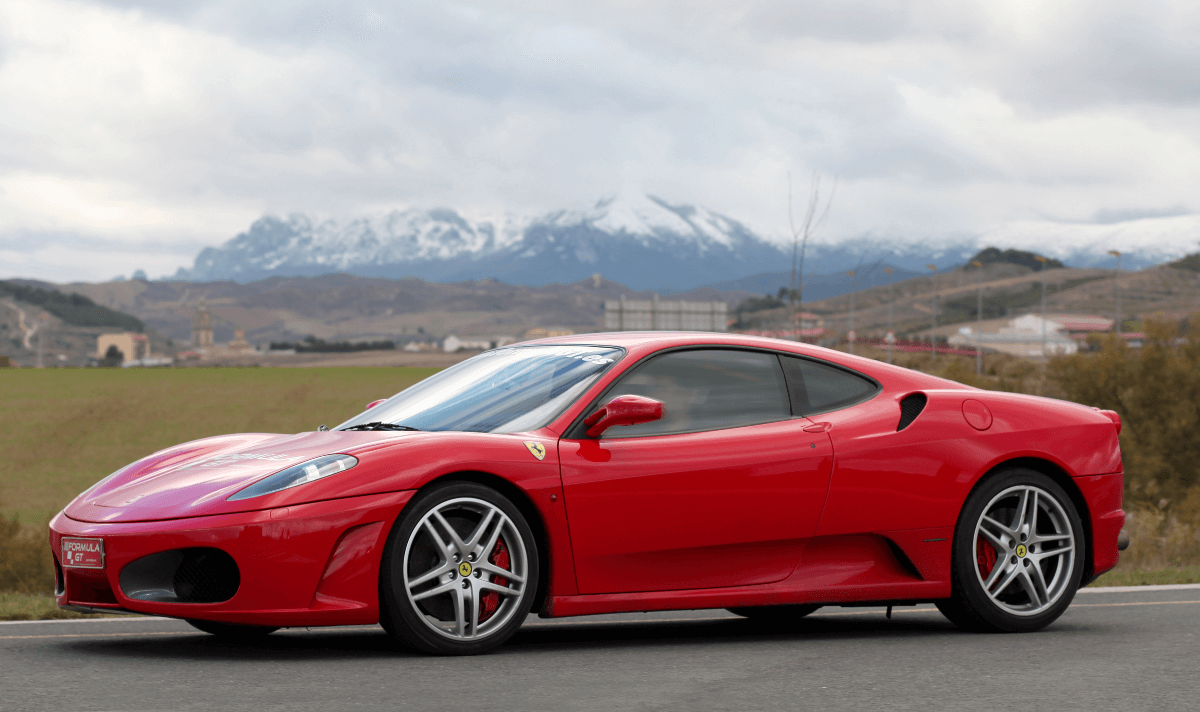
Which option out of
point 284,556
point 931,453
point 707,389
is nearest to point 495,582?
point 284,556

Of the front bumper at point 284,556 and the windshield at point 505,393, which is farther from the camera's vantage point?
the windshield at point 505,393

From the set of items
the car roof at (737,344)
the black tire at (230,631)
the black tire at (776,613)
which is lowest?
the black tire at (776,613)

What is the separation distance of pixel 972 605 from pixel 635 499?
1.78 meters

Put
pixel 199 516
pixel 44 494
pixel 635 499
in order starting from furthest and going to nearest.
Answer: pixel 44 494 → pixel 635 499 → pixel 199 516

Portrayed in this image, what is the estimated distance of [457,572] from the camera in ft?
16.5

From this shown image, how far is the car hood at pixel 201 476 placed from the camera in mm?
4934

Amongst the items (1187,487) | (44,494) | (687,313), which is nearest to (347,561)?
(687,313)

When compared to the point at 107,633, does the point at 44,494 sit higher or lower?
lower

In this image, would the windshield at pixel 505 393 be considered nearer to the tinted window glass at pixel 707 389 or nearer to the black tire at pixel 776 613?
the tinted window glass at pixel 707 389

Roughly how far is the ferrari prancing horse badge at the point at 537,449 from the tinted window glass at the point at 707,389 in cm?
35

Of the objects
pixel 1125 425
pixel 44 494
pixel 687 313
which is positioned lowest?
pixel 44 494

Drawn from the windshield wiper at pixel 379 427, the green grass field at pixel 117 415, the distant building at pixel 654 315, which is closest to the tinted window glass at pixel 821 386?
the windshield wiper at pixel 379 427

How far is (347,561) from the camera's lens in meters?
4.87

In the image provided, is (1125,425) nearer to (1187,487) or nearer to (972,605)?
(1187,487)
